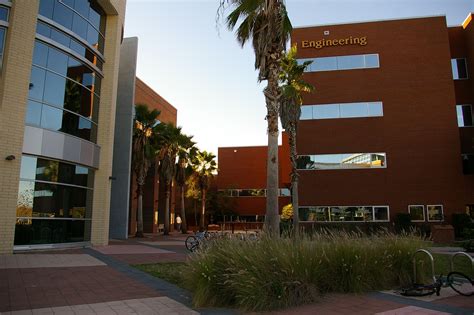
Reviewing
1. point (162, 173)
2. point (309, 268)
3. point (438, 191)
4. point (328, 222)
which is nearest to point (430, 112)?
point (438, 191)

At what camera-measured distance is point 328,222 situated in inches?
1097

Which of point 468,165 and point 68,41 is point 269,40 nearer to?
point 68,41

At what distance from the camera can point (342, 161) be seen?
28.4m

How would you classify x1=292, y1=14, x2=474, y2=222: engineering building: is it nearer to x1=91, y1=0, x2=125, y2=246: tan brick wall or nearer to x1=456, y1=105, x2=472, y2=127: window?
x1=456, y1=105, x2=472, y2=127: window

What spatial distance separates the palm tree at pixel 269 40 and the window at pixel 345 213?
55.9 feet

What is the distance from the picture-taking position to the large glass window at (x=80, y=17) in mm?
17453

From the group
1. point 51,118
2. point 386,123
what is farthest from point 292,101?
point 51,118

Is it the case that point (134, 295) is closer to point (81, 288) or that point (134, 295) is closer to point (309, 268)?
point (81, 288)

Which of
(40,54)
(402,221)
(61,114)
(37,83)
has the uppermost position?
(40,54)

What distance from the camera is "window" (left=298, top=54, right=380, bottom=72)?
28.9 m

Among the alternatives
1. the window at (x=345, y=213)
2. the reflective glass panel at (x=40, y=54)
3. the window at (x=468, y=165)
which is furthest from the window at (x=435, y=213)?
the reflective glass panel at (x=40, y=54)

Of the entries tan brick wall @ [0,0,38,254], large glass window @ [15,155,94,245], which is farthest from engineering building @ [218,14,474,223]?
tan brick wall @ [0,0,38,254]

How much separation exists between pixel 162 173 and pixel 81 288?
25.5 metres

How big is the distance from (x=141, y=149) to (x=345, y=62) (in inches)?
654
